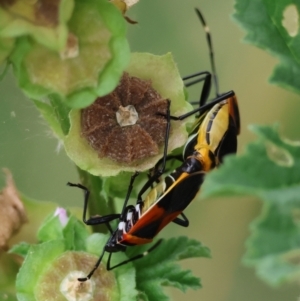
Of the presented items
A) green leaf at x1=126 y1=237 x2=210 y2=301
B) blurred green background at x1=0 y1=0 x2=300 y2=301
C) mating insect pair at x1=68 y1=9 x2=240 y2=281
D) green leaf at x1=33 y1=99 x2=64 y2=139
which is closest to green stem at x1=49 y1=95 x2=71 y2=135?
green leaf at x1=33 y1=99 x2=64 y2=139

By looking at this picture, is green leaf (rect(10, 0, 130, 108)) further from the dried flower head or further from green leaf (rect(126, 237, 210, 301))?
green leaf (rect(126, 237, 210, 301))

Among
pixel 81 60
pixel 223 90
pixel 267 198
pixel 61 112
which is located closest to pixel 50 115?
pixel 61 112

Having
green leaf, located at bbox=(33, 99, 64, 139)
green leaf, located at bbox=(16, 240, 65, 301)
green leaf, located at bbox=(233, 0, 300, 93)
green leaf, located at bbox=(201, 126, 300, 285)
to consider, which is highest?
green leaf, located at bbox=(233, 0, 300, 93)

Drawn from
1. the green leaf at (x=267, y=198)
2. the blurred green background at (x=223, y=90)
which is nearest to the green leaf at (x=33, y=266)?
the green leaf at (x=267, y=198)

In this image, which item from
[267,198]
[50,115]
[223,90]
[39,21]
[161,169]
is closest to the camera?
[267,198]

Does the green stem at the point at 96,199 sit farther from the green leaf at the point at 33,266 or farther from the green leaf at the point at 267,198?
the green leaf at the point at 267,198

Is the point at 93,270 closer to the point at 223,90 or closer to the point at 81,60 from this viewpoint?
the point at 81,60

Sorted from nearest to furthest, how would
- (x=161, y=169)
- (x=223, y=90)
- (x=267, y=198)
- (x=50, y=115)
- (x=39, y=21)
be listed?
(x=267, y=198), (x=39, y=21), (x=50, y=115), (x=161, y=169), (x=223, y=90)
